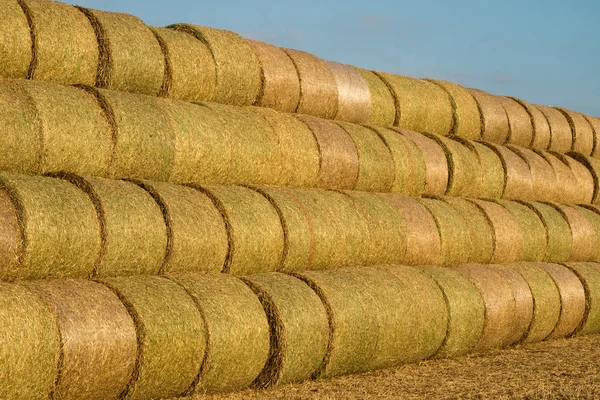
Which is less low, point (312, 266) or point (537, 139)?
point (537, 139)

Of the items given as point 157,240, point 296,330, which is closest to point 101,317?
point 157,240

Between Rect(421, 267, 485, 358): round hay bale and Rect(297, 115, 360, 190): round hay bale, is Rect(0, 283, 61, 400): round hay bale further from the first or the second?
Rect(421, 267, 485, 358): round hay bale

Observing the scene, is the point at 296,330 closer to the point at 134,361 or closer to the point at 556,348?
the point at 134,361

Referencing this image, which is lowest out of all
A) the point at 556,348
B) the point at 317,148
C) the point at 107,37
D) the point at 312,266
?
the point at 556,348

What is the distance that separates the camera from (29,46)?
8555 mm

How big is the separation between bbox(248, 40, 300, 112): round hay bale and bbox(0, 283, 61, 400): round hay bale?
15.2ft

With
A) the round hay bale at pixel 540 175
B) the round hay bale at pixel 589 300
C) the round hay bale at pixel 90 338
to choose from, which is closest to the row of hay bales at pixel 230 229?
the round hay bale at pixel 90 338

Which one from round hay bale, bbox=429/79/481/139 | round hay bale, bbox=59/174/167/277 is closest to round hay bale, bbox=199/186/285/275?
round hay bale, bbox=59/174/167/277

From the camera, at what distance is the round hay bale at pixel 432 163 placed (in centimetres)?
1238

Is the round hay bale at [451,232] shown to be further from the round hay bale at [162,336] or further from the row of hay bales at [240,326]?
the round hay bale at [162,336]

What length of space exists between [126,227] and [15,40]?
1953mm

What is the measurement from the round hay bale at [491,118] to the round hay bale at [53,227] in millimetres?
7807

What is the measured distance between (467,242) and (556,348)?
179 cm

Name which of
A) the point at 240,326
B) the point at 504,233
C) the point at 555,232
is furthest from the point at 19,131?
the point at 555,232
